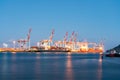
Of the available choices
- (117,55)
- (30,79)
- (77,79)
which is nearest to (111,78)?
(77,79)

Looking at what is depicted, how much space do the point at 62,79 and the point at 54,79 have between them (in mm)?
822

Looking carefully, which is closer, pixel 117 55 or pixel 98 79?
pixel 98 79

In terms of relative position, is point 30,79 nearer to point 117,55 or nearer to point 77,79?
point 77,79

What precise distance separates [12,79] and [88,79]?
7463mm

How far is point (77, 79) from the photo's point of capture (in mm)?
30156

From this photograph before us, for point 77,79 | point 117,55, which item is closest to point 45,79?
point 77,79

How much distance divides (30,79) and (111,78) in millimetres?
8270

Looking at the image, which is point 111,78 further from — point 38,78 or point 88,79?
point 38,78

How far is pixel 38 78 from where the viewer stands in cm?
3097

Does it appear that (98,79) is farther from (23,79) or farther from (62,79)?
(23,79)

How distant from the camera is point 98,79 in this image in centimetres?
3044

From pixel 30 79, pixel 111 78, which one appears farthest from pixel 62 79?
pixel 111 78

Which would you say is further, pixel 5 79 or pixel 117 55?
pixel 117 55

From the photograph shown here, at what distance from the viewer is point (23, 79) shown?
3031 cm
